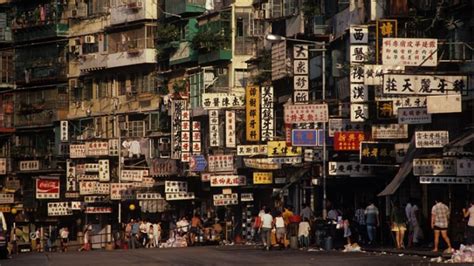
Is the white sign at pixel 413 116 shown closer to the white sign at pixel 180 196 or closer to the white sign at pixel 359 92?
the white sign at pixel 359 92

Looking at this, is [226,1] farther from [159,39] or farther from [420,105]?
[420,105]

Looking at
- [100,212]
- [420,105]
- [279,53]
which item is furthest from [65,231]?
[420,105]

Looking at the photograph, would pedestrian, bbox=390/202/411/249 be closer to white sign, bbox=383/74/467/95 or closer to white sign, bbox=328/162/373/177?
white sign, bbox=383/74/467/95

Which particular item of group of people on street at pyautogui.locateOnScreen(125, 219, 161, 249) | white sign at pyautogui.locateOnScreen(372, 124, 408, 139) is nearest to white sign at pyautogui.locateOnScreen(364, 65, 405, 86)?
white sign at pyautogui.locateOnScreen(372, 124, 408, 139)

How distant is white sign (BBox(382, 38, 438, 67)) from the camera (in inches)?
1861

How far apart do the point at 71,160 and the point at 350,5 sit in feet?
117

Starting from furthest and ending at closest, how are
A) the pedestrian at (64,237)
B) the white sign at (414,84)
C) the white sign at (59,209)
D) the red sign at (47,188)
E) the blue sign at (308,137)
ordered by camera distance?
the red sign at (47,188)
the white sign at (59,209)
the pedestrian at (64,237)
the blue sign at (308,137)
the white sign at (414,84)

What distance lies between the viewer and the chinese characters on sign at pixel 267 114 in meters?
69.9

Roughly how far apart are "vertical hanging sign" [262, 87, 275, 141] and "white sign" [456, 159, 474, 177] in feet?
77.1

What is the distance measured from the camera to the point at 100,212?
94500mm

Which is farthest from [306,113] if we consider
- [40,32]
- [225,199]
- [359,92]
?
[40,32]

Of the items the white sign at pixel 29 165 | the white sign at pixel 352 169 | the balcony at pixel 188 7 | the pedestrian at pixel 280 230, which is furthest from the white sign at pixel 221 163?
the white sign at pixel 29 165

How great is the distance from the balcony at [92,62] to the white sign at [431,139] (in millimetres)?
51976

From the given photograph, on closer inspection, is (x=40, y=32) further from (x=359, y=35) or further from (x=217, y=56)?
(x=359, y=35)
